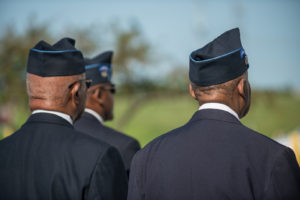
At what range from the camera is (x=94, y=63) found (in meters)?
4.16

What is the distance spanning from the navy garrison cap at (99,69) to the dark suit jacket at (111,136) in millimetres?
436

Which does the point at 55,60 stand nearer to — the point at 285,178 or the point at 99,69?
the point at 285,178

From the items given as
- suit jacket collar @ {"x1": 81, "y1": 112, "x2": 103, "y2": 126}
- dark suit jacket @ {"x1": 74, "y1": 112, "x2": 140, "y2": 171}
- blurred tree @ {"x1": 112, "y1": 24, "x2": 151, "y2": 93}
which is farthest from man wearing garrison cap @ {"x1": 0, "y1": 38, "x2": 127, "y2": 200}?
blurred tree @ {"x1": 112, "y1": 24, "x2": 151, "y2": 93}

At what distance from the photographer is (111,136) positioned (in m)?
3.71

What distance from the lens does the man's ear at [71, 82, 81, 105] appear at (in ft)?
7.38

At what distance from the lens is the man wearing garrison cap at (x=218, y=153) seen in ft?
6.02

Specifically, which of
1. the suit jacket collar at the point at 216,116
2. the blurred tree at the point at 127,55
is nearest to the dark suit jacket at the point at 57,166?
the suit jacket collar at the point at 216,116

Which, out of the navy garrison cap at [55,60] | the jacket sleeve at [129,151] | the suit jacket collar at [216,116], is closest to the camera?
the suit jacket collar at [216,116]

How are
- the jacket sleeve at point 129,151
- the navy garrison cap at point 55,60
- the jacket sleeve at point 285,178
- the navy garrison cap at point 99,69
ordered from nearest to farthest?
1. the jacket sleeve at point 285,178
2. the navy garrison cap at point 55,60
3. the jacket sleeve at point 129,151
4. the navy garrison cap at point 99,69

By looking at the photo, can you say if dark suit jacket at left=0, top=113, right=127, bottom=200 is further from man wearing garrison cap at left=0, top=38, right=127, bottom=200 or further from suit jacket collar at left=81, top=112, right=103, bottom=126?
suit jacket collar at left=81, top=112, right=103, bottom=126

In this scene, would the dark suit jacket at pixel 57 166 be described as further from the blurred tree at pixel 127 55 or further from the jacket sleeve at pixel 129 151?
the blurred tree at pixel 127 55

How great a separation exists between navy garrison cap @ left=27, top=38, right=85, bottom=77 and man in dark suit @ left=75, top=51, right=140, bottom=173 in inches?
57.0

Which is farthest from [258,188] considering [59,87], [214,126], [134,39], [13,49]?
[134,39]

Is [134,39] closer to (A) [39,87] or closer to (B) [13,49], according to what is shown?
(B) [13,49]
